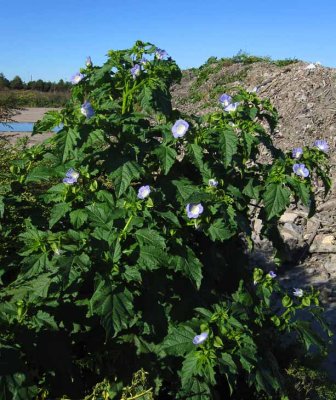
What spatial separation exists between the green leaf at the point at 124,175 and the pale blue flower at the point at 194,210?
248 millimetres

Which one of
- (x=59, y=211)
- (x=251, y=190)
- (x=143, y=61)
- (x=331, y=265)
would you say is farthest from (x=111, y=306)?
(x=331, y=265)

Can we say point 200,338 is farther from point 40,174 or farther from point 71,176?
point 40,174

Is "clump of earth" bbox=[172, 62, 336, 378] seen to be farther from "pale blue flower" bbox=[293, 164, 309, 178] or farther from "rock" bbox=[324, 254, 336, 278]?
"pale blue flower" bbox=[293, 164, 309, 178]

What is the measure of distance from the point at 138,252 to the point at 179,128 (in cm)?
63

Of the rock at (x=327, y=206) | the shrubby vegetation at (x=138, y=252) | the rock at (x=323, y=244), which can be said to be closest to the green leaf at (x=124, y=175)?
the shrubby vegetation at (x=138, y=252)

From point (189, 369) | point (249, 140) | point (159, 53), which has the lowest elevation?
point (189, 369)

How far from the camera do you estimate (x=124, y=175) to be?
2.13m

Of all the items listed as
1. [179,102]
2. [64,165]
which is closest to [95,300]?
[64,165]

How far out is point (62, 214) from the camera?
214 cm

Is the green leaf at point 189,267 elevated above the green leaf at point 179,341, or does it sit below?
above

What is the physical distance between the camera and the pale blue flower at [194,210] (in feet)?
6.92

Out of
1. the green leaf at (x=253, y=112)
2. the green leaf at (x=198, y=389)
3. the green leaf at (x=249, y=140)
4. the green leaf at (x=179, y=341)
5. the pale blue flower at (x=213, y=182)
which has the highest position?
the green leaf at (x=253, y=112)

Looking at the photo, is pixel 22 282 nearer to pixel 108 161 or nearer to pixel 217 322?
pixel 108 161

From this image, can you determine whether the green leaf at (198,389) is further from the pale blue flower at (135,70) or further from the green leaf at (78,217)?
the pale blue flower at (135,70)
